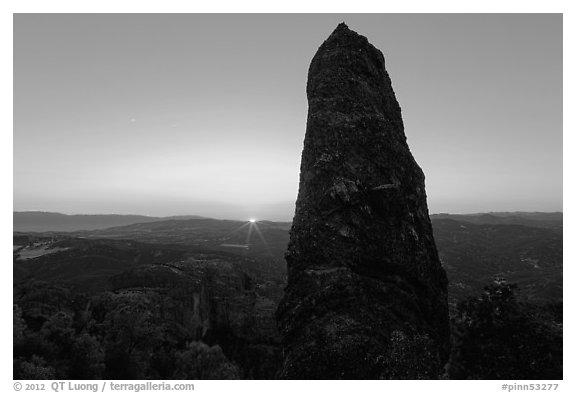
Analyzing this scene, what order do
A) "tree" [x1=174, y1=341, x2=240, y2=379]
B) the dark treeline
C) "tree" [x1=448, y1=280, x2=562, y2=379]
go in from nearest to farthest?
"tree" [x1=448, y1=280, x2=562, y2=379]
the dark treeline
"tree" [x1=174, y1=341, x2=240, y2=379]

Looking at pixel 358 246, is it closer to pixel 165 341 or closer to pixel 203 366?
pixel 203 366

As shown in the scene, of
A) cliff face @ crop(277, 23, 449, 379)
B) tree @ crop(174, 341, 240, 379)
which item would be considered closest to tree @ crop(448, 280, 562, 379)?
cliff face @ crop(277, 23, 449, 379)

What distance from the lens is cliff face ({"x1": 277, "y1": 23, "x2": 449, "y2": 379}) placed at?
44.7 ft

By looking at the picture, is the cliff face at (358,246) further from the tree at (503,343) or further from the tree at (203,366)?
the tree at (203,366)

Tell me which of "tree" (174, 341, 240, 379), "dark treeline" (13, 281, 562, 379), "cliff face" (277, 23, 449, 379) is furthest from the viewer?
"tree" (174, 341, 240, 379)

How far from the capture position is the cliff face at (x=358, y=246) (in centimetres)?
1364

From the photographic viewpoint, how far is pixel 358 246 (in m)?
17.8

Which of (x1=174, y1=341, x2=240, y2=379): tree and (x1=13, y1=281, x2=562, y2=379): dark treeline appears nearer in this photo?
(x1=13, y1=281, x2=562, y2=379): dark treeline

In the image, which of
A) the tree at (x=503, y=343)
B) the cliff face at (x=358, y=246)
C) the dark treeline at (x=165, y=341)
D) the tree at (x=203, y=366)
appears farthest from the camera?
the tree at (x=203, y=366)

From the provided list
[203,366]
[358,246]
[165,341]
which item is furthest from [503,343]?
[165,341]

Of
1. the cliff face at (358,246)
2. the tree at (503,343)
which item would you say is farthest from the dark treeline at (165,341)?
the cliff face at (358,246)

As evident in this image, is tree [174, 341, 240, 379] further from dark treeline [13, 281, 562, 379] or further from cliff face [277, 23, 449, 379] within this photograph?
cliff face [277, 23, 449, 379]

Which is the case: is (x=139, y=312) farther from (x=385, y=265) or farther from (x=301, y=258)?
(x=385, y=265)
